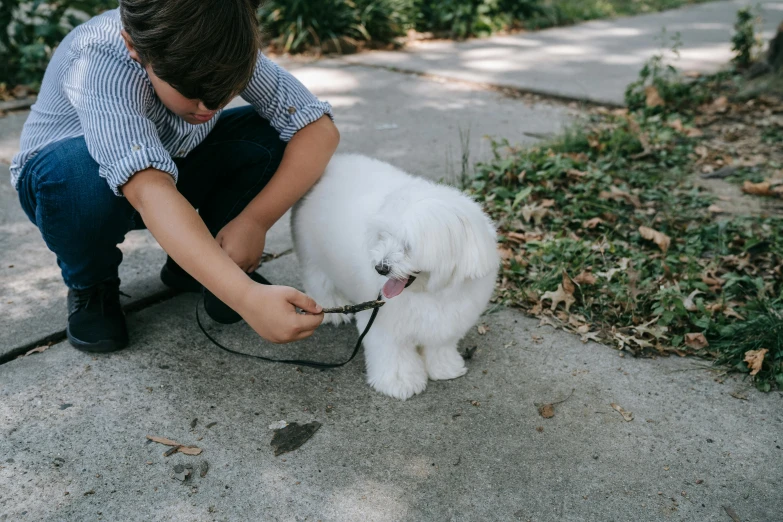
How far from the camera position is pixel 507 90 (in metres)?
5.63

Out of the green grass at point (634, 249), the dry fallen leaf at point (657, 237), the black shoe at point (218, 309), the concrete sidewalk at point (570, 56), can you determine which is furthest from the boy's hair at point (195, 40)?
the concrete sidewalk at point (570, 56)

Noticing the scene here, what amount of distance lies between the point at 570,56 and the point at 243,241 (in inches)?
225

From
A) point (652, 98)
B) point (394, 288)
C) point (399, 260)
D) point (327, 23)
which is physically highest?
point (327, 23)

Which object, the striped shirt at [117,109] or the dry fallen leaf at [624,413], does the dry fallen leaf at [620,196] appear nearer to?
the dry fallen leaf at [624,413]

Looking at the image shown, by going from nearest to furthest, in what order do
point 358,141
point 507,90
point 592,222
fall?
1. point 592,222
2. point 358,141
3. point 507,90

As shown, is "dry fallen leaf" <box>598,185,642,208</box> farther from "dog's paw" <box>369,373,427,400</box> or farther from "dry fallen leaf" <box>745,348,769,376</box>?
"dog's paw" <box>369,373,427,400</box>

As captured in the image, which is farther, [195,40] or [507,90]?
[507,90]

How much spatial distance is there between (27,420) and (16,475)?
0.23m

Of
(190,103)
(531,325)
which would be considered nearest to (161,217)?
(190,103)

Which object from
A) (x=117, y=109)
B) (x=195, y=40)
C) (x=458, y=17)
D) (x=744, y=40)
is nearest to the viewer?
(x=195, y=40)

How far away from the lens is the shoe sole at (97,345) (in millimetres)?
2281

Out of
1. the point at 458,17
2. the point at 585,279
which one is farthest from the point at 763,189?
the point at 458,17

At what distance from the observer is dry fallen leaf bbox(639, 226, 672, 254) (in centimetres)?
313

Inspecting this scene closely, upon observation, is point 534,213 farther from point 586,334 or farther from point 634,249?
point 586,334
